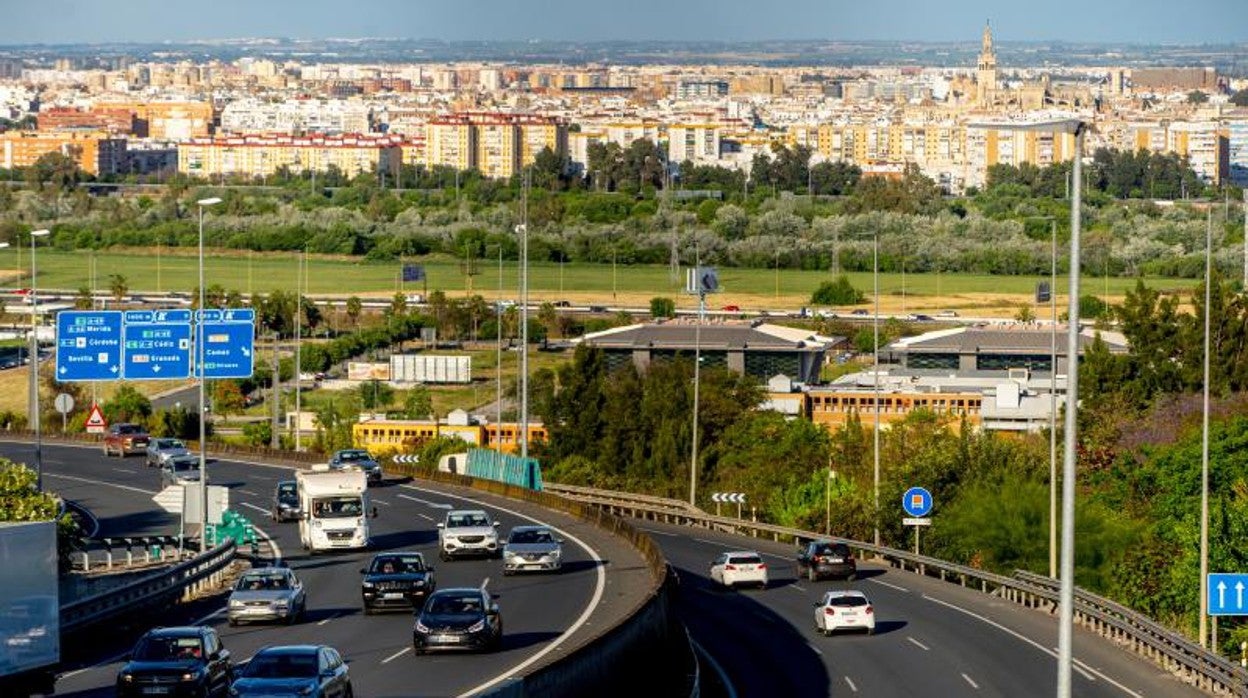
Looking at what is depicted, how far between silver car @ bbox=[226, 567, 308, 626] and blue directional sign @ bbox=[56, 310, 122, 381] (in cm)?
2689

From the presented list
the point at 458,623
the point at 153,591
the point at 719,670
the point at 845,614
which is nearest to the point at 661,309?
the point at 845,614

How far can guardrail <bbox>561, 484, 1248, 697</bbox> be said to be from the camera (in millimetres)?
37688

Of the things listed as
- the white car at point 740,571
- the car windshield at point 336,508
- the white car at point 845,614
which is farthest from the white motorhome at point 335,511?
the white car at point 845,614

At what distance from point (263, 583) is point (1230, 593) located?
585 inches

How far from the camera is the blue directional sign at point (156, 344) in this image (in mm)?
66750

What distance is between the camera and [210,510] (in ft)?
180

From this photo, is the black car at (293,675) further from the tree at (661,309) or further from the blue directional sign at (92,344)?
the tree at (661,309)

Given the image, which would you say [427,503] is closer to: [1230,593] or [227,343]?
[227,343]

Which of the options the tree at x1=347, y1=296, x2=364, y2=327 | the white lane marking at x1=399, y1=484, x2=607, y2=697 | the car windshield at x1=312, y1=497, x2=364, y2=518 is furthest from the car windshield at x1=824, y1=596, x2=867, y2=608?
the tree at x1=347, y1=296, x2=364, y2=327

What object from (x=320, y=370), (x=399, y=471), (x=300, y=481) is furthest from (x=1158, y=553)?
(x=320, y=370)

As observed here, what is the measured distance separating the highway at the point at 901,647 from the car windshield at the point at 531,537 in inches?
115

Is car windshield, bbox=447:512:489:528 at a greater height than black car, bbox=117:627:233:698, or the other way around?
black car, bbox=117:627:233:698

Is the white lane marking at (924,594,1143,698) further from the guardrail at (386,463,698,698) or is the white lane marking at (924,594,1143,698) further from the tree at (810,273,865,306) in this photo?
the tree at (810,273,865,306)

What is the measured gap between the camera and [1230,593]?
1508 inches
